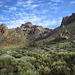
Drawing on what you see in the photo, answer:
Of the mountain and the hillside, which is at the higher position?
the mountain

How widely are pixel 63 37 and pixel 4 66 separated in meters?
36.5

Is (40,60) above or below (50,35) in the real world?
below

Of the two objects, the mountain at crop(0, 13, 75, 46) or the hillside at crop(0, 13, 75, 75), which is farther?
the mountain at crop(0, 13, 75, 46)

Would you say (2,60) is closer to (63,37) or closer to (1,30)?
(63,37)

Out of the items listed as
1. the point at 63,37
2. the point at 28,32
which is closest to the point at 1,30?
the point at 28,32

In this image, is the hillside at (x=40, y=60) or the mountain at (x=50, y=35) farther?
the mountain at (x=50, y=35)

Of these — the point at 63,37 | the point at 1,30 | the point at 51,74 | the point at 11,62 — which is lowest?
the point at 51,74

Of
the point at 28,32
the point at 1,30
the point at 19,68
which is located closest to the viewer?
the point at 19,68

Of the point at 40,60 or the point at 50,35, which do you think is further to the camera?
the point at 50,35

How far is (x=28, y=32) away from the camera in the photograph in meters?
187

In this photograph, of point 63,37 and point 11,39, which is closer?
point 63,37

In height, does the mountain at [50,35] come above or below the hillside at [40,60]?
above

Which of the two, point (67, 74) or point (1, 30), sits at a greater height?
point (1, 30)

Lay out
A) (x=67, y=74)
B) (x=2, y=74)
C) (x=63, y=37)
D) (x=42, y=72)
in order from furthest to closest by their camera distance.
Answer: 1. (x=63, y=37)
2. (x=42, y=72)
3. (x=67, y=74)
4. (x=2, y=74)
